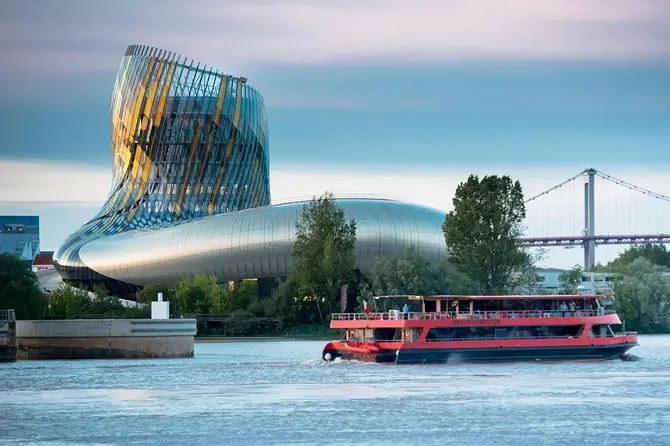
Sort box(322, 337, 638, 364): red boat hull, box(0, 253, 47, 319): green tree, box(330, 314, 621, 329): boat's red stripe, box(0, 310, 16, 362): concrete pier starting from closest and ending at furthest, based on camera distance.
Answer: box(322, 337, 638, 364): red boat hull, box(330, 314, 621, 329): boat's red stripe, box(0, 310, 16, 362): concrete pier, box(0, 253, 47, 319): green tree

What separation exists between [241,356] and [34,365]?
18943 millimetres

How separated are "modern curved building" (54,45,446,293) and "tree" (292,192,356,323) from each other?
53.5 feet

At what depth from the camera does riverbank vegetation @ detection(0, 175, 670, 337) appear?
12838cm

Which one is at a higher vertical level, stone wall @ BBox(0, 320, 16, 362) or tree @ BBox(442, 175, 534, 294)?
tree @ BBox(442, 175, 534, 294)

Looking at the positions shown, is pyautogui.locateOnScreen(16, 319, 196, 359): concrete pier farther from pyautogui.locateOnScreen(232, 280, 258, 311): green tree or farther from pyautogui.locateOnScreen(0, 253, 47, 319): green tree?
pyautogui.locateOnScreen(232, 280, 258, 311): green tree

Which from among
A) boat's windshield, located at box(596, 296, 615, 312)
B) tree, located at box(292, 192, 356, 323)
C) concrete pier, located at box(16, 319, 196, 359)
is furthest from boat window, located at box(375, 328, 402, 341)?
tree, located at box(292, 192, 356, 323)

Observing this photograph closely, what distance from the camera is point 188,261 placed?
168 m

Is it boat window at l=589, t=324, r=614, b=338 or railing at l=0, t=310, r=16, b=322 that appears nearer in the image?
railing at l=0, t=310, r=16, b=322

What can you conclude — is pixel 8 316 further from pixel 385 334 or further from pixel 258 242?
pixel 258 242

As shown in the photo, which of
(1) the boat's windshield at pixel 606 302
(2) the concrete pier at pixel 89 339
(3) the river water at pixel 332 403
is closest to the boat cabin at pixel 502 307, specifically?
(3) the river water at pixel 332 403

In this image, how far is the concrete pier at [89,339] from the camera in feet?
330

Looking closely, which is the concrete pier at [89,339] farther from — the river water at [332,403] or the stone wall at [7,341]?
the stone wall at [7,341]

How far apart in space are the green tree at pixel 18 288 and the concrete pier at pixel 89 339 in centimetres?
1176

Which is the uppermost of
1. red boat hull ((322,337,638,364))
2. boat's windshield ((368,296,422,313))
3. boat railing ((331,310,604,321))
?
boat's windshield ((368,296,422,313))
